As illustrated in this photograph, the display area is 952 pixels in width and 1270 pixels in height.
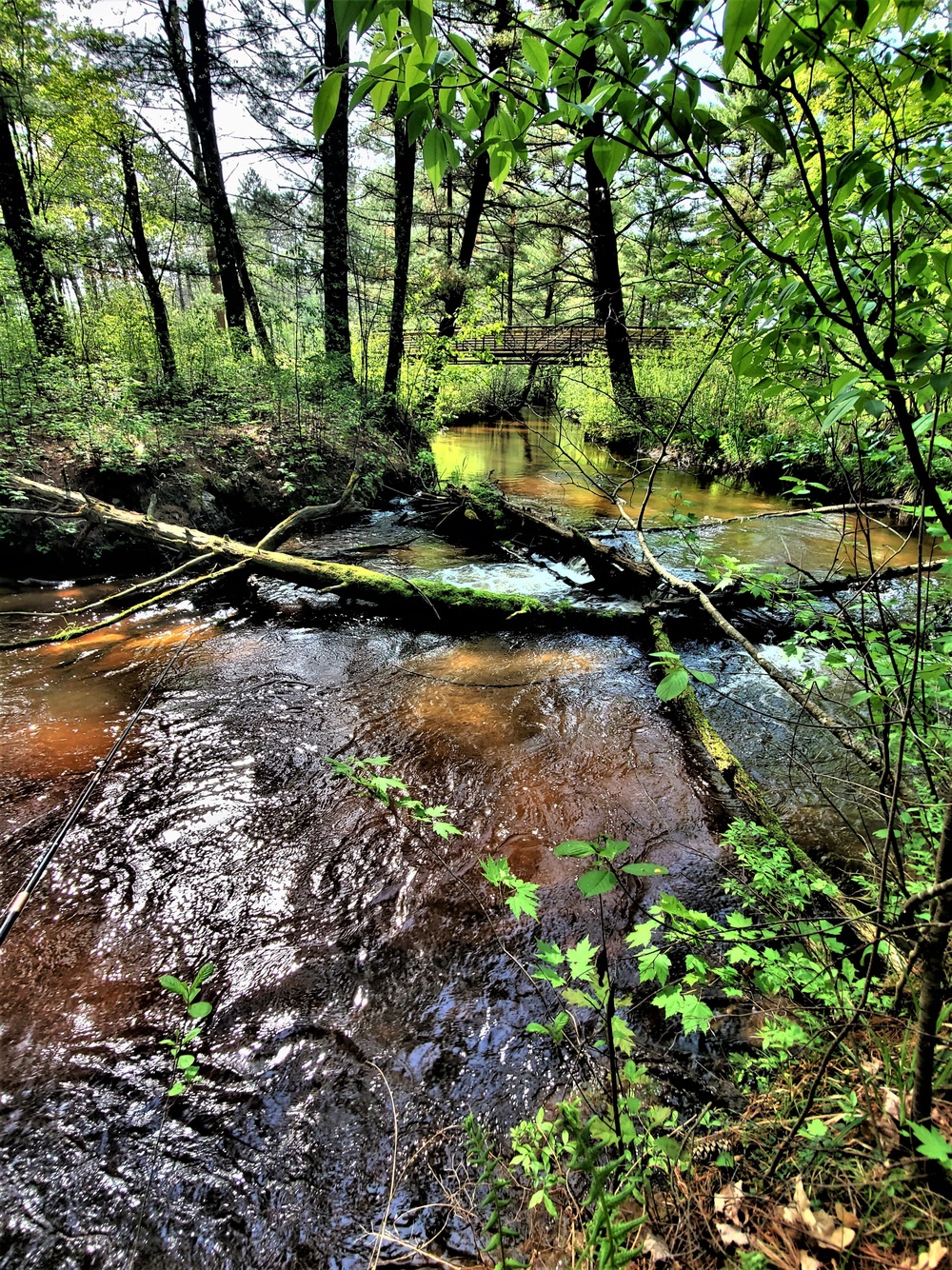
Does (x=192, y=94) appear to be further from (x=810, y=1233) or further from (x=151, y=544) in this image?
(x=810, y=1233)

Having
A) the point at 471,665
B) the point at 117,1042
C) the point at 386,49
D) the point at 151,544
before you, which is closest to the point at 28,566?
the point at 151,544

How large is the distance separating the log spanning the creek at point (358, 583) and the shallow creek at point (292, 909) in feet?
1.90

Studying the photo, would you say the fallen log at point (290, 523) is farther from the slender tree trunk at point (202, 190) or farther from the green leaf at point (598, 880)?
the slender tree trunk at point (202, 190)

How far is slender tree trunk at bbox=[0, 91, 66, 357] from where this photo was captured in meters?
9.24

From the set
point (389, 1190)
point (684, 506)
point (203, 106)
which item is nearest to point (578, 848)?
point (389, 1190)

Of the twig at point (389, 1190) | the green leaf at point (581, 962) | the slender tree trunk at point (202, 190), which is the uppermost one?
the slender tree trunk at point (202, 190)

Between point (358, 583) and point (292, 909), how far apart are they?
4.15m

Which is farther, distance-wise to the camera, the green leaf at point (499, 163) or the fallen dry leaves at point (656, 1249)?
the fallen dry leaves at point (656, 1249)

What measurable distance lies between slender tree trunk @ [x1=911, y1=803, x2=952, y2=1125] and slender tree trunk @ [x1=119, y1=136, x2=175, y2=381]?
12510 millimetres

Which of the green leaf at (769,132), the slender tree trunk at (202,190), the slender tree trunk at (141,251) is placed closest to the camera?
the green leaf at (769,132)

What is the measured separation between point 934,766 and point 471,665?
391cm

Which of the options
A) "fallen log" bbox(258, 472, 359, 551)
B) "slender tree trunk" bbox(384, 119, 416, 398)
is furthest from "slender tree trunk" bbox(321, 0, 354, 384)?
"fallen log" bbox(258, 472, 359, 551)

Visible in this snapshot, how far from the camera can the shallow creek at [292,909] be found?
197 cm

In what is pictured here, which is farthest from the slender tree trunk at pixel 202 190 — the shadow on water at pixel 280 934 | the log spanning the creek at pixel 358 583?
the shadow on water at pixel 280 934
